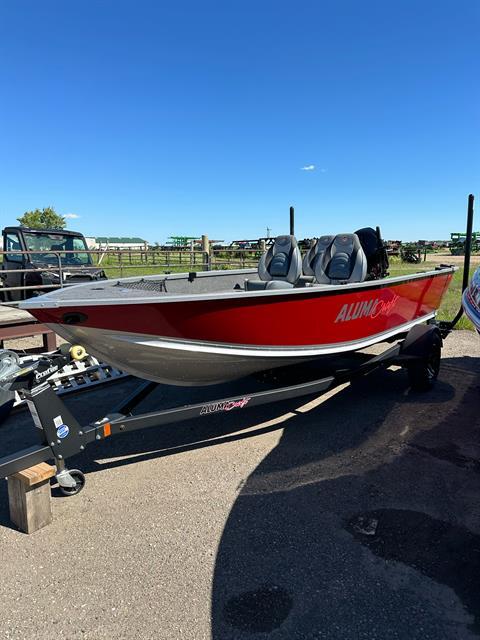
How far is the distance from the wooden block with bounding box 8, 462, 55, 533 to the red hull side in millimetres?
917

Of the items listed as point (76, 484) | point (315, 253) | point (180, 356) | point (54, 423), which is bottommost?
point (76, 484)

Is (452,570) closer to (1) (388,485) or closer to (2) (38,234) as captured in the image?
(1) (388,485)

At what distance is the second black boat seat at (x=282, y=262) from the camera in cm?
534

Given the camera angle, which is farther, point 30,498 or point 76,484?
point 76,484

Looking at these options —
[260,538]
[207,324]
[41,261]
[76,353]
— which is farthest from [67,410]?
[41,261]

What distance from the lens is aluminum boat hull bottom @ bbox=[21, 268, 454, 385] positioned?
2.99 m

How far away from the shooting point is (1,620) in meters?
2.07

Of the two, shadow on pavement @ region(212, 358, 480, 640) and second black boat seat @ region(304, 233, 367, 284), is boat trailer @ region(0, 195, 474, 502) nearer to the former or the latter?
shadow on pavement @ region(212, 358, 480, 640)

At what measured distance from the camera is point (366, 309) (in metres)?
4.41

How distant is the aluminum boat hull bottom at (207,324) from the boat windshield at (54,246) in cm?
476

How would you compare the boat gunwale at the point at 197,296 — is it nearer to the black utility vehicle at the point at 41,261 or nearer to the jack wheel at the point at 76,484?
the jack wheel at the point at 76,484

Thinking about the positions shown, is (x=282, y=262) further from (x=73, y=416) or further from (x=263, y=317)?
→ (x=73, y=416)

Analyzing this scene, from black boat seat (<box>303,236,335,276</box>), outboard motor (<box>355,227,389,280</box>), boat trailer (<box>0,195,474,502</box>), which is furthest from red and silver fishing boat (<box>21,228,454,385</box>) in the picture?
outboard motor (<box>355,227,389,280</box>)

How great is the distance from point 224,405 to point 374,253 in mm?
3061
